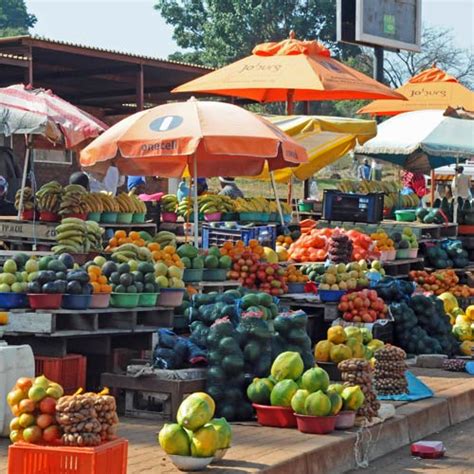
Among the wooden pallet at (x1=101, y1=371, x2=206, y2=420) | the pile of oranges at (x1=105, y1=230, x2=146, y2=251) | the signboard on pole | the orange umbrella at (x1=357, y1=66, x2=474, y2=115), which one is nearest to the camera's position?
the wooden pallet at (x1=101, y1=371, x2=206, y2=420)

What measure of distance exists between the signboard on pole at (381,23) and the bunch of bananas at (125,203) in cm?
1169

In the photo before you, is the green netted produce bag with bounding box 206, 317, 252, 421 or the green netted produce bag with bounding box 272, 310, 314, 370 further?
the green netted produce bag with bounding box 272, 310, 314, 370

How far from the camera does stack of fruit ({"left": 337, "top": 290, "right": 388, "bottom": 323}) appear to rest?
40.3ft

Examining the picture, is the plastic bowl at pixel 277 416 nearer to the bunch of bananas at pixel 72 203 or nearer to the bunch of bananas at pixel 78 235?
the bunch of bananas at pixel 78 235

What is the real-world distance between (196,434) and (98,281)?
251cm

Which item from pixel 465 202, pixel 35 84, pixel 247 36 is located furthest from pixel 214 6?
pixel 465 202

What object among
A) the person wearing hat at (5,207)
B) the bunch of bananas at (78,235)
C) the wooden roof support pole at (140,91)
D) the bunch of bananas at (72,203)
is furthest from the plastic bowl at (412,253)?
the wooden roof support pole at (140,91)

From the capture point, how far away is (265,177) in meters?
17.2

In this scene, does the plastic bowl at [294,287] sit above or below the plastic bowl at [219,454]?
above

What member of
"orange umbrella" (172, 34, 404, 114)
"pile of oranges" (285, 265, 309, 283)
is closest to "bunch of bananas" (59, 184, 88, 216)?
"pile of oranges" (285, 265, 309, 283)

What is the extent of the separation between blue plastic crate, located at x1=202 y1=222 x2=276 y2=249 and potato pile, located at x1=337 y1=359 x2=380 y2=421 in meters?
4.88

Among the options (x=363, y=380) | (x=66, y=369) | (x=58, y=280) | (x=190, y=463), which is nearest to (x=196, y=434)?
(x=190, y=463)

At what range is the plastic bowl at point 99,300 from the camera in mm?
9414

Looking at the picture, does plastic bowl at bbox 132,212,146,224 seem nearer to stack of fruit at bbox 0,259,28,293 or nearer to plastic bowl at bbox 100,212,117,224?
plastic bowl at bbox 100,212,117,224
